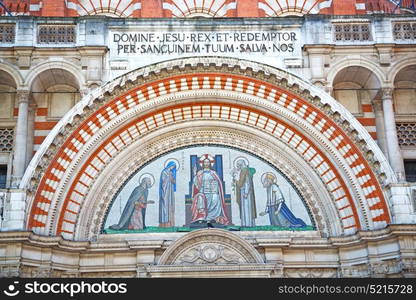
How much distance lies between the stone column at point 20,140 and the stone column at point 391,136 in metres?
8.12

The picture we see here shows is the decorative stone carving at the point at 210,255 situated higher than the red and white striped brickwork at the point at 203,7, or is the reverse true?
the red and white striped brickwork at the point at 203,7

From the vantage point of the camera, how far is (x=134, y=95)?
15586 mm

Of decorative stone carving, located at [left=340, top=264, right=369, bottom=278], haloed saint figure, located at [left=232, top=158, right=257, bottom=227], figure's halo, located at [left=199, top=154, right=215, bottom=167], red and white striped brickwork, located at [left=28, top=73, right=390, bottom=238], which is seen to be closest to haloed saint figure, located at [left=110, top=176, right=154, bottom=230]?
red and white striped brickwork, located at [left=28, top=73, right=390, bottom=238]

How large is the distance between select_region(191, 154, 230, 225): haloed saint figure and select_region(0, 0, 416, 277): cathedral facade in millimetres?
27

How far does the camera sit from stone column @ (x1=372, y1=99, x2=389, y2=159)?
1557 cm

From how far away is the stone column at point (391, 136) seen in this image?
1491 cm

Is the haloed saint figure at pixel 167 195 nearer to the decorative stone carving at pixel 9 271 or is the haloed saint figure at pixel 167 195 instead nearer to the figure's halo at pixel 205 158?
the figure's halo at pixel 205 158

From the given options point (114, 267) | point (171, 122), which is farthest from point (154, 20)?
point (114, 267)

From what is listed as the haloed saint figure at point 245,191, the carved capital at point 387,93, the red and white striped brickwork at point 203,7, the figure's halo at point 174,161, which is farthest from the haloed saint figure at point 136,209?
the carved capital at point 387,93

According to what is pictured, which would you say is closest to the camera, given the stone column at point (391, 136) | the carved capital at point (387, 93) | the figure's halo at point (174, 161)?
the stone column at point (391, 136)

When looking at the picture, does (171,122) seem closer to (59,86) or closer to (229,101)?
(229,101)

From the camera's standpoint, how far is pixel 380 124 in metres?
15.8

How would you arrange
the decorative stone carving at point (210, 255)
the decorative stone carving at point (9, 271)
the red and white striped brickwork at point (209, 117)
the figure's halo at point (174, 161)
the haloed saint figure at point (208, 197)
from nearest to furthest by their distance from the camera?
the decorative stone carving at point (9, 271), the decorative stone carving at point (210, 255), the red and white striped brickwork at point (209, 117), the haloed saint figure at point (208, 197), the figure's halo at point (174, 161)

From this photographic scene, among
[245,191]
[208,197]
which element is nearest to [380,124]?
[245,191]
